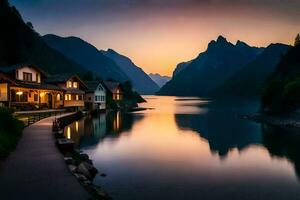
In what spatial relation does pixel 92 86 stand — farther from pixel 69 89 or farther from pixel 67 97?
pixel 67 97

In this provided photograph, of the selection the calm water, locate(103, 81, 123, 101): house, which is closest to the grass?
the calm water

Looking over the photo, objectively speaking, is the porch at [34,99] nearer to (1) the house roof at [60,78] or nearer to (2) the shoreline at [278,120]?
(1) the house roof at [60,78]

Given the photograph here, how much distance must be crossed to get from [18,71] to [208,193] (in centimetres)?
4849

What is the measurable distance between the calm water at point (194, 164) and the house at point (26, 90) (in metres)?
14.1

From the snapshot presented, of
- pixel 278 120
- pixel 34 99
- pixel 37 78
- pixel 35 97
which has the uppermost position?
pixel 37 78

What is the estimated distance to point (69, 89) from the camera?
7119 cm

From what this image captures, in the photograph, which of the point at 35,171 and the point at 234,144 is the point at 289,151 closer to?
the point at 234,144

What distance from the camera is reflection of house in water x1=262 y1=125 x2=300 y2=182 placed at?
32.4m

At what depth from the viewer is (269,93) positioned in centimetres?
7656

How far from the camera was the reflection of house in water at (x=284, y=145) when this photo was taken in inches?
1274

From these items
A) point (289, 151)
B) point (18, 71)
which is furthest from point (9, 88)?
point (289, 151)

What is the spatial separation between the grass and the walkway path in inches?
20.6

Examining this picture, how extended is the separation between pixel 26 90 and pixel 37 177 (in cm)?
4438

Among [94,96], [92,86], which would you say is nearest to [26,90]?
[94,96]
